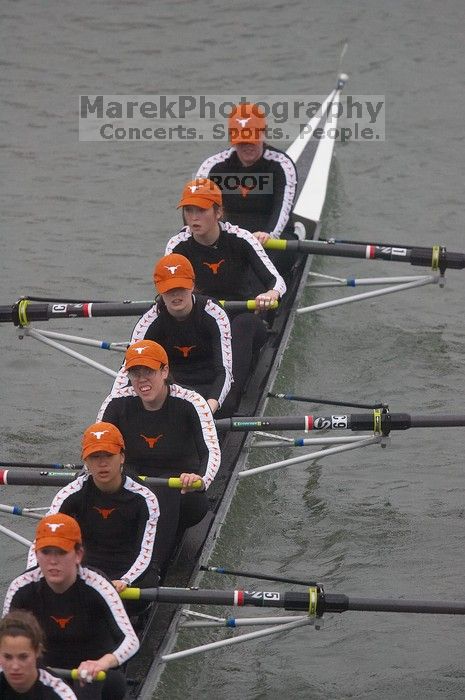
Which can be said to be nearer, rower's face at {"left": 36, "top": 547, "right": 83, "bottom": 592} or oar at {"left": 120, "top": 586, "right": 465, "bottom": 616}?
rower's face at {"left": 36, "top": 547, "right": 83, "bottom": 592}

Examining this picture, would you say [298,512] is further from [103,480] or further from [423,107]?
[423,107]

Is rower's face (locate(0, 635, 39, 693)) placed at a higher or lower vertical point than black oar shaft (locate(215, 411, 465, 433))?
lower

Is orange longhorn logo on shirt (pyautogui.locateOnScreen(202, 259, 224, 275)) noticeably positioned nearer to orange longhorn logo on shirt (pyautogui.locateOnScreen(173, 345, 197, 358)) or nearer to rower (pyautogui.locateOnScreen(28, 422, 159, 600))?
orange longhorn logo on shirt (pyautogui.locateOnScreen(173, 345, 197, 358))

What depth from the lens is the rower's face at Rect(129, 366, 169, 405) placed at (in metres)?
7.73

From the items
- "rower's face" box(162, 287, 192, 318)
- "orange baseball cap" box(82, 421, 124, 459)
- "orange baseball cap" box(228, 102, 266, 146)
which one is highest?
"orange baseball cap" box(228, 102, 266, 146)

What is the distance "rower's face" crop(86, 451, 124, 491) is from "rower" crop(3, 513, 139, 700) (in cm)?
55

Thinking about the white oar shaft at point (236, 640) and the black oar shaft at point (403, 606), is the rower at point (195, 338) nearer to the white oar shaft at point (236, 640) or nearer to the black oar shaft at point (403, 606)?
the white oar shaft at point (236, 640)

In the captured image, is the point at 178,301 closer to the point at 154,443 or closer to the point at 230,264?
the point at 154,443

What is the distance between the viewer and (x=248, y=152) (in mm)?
10578

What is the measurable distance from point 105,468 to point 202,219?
108 inches

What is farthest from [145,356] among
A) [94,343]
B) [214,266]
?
[94,343]

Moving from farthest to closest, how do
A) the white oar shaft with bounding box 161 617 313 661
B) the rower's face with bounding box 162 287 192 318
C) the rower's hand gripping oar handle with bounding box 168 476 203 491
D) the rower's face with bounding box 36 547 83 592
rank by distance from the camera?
1. the rower's face with bounding box 162 287 192 318
2. the rower's hand gripping oar handle with bounding box 168 476 203 491
3. the white oar shaft with bounding box 161 617 313 661
4. the rower's face with bounding box 36 547 83 592

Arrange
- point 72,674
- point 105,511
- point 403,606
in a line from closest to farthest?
point 72,674 → point 403,606 → point 105,511

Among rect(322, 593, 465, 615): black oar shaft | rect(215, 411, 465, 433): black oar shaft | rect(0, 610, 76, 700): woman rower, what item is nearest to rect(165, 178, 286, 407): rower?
rect(215, 411, 465, 433): black oar shaft
